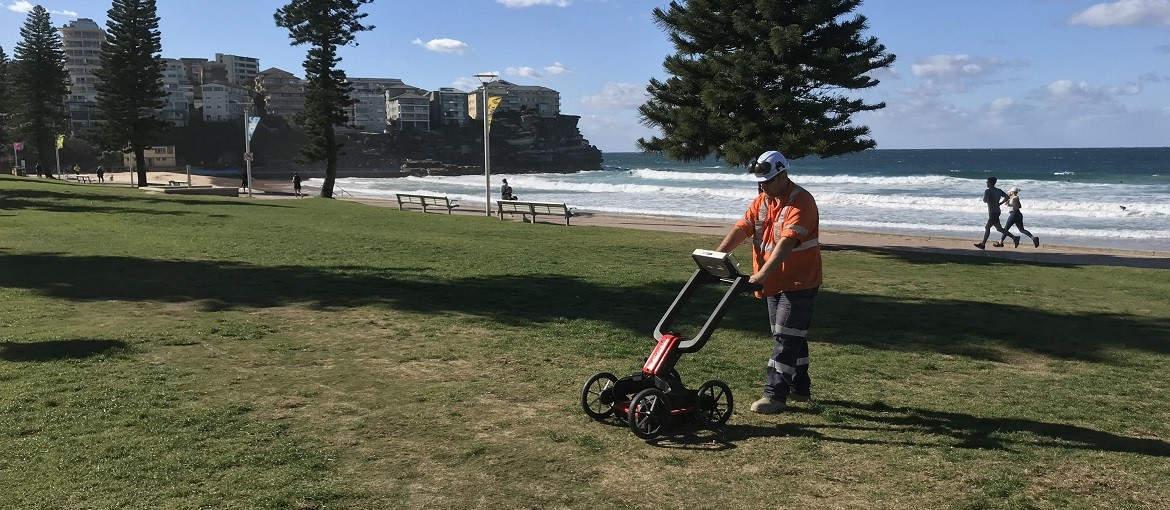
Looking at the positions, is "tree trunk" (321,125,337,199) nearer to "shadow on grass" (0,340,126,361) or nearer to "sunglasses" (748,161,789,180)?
"shadow on grass" (0,340,126,361)

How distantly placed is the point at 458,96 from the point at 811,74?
146947mm

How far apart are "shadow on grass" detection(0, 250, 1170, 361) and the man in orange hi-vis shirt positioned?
2267mm

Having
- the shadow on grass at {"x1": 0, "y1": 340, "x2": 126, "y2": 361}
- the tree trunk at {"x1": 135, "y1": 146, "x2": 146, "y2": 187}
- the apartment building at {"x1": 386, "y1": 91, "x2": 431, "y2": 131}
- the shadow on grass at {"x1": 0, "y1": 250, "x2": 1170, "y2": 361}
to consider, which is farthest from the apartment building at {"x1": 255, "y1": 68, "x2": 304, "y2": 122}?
the shadow on grass at {"x1": 0, "y1": 340, "x2": 126, "y2": 361}

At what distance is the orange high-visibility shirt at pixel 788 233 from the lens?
154 inches

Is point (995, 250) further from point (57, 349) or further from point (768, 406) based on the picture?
point (57, 349)

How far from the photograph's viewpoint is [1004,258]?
45.2 ft

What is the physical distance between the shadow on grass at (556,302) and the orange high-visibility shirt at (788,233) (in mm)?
A: 2423

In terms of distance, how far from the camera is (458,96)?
156 metres

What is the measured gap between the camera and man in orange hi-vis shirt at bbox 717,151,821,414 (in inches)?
154

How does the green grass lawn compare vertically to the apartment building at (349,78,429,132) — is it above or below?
below

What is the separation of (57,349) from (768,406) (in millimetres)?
4623

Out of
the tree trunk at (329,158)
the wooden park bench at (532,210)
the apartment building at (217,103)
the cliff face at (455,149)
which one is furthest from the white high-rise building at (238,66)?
the wooden park bench at (532,210)

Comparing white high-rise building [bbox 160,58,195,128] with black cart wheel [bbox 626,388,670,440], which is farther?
white high-rise building [bbox 160,58,195,128]

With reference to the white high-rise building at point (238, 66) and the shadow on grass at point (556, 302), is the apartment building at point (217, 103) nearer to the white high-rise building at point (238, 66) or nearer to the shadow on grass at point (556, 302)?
the white high-rise building at point (238, 66)
